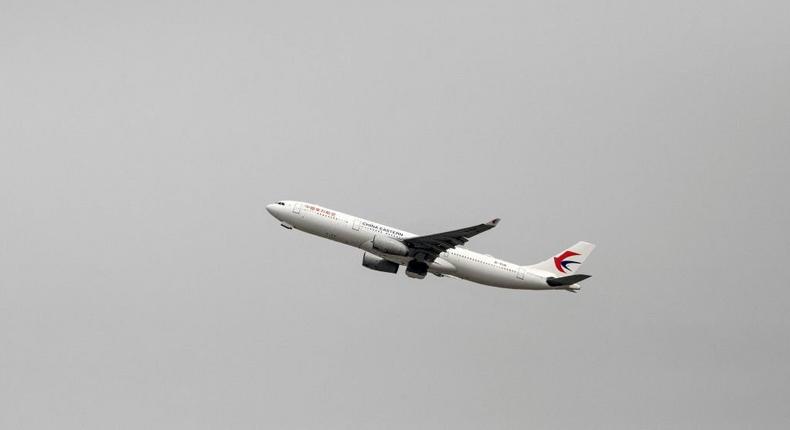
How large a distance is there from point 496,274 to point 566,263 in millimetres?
8804

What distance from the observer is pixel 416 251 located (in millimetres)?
79812

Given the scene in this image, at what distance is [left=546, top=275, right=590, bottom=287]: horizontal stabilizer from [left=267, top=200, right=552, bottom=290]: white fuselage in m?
0.68

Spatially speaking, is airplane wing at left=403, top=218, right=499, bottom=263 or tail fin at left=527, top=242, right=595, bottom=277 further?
tail fin at left=527, top=242, right=595, bottom=277

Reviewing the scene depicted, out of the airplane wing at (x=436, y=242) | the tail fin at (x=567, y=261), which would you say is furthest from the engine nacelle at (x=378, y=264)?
the tail fin at (x=567, y=261)

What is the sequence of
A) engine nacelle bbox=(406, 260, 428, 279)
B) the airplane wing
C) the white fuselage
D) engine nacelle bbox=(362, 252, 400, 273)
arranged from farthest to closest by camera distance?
1. engine nacelle bbox=(362, 252, 400, 273)
2. engine nacelle bbox=(406, 260, 428, 279)
3. the white fuselage
4. the airplane wing

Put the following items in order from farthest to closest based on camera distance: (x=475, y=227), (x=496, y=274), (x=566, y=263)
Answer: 1. (x=566, y=263)
2. (x=496, y=274)
3. (x=475, y=227)

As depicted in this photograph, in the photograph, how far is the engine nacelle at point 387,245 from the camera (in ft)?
257

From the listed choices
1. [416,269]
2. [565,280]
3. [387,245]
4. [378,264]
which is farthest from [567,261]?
[387,245]

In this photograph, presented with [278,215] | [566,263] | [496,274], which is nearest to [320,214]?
[278,215]

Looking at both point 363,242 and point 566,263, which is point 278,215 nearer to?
point 363,242

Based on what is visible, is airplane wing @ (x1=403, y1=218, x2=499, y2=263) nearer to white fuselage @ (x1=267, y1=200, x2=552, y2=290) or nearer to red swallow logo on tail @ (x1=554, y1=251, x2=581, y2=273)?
white fuselage @ (x1=267, y1=200, x2=552, y2=290)

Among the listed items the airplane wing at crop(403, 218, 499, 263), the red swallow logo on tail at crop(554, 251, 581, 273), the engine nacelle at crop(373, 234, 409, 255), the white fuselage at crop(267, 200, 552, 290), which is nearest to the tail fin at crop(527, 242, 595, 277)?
the red swallow logo on tail at crop(554, 251, 581, 273)

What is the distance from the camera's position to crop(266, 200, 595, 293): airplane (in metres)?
78.6

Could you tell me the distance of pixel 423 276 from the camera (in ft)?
268
